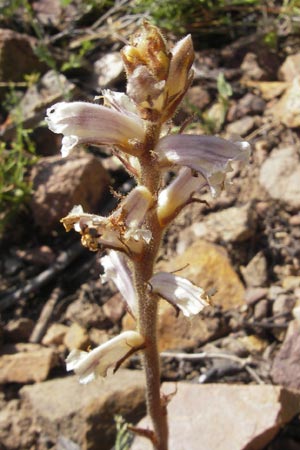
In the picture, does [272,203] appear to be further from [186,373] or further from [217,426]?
[217,426]

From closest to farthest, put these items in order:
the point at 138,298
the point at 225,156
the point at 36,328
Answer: the point at 225,156 < the point at 138,298 < the point at 36,328

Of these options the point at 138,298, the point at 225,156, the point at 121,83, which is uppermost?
the point at 225,156

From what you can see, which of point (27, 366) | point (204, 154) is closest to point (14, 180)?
point (27, 366)

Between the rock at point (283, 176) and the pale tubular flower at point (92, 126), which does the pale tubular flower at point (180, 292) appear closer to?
the pale tubular flower at point (92, 126)

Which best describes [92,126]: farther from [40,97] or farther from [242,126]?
[40,97]

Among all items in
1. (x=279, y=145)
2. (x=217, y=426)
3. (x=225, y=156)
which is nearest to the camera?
(x=225, y=156)

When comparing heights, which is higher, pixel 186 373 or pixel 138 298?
pixel 138 298

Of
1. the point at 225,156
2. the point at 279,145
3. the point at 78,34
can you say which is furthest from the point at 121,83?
the point at 225,156

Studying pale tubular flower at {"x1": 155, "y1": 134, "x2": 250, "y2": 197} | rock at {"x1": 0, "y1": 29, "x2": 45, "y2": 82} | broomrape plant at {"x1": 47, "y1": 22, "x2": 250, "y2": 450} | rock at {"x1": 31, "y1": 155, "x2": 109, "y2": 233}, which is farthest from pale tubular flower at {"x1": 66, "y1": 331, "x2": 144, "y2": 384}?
rock at {"x1": 0, "y1": 29, "x2": 45, "y2": 82}
